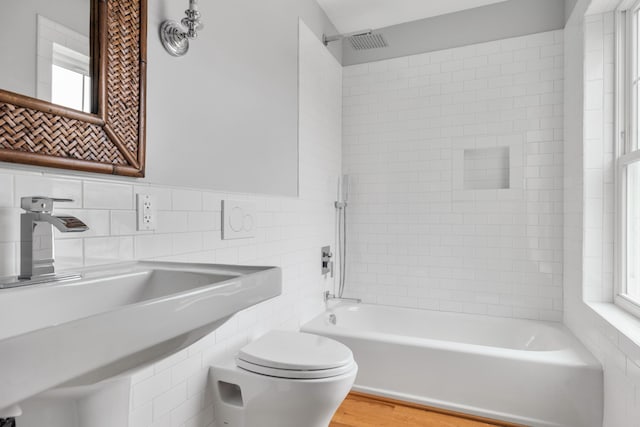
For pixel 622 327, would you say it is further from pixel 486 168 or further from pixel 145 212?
pixel 145 212

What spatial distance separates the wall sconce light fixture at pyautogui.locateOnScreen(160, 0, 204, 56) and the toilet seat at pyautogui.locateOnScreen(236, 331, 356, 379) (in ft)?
4.16

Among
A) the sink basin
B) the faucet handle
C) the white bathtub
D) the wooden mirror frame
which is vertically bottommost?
the white bathtub

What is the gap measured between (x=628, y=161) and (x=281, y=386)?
202cm

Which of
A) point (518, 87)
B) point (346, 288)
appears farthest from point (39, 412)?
point (518, 87)

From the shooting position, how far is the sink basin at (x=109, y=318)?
1.32 feet

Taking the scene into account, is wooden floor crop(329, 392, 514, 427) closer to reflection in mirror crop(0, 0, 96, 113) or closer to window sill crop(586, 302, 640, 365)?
window sill crop(586, 302, 640, 365)

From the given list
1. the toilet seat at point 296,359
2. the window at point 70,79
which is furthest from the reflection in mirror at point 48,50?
the toilet seat at point 296,359

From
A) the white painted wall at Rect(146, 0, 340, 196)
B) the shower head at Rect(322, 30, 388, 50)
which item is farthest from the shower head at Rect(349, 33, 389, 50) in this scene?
the white painted wall at Rect(146, 0, 340, 196)

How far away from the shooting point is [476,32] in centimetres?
289

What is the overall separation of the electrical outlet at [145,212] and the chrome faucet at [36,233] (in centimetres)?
39

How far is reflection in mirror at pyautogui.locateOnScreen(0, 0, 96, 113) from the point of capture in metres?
0.95

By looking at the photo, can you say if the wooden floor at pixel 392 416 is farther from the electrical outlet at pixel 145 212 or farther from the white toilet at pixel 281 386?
the electrical outlet at pixel 145 212

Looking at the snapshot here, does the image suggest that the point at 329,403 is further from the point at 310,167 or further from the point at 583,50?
the point at 583,50

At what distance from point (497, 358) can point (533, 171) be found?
1374 mm
